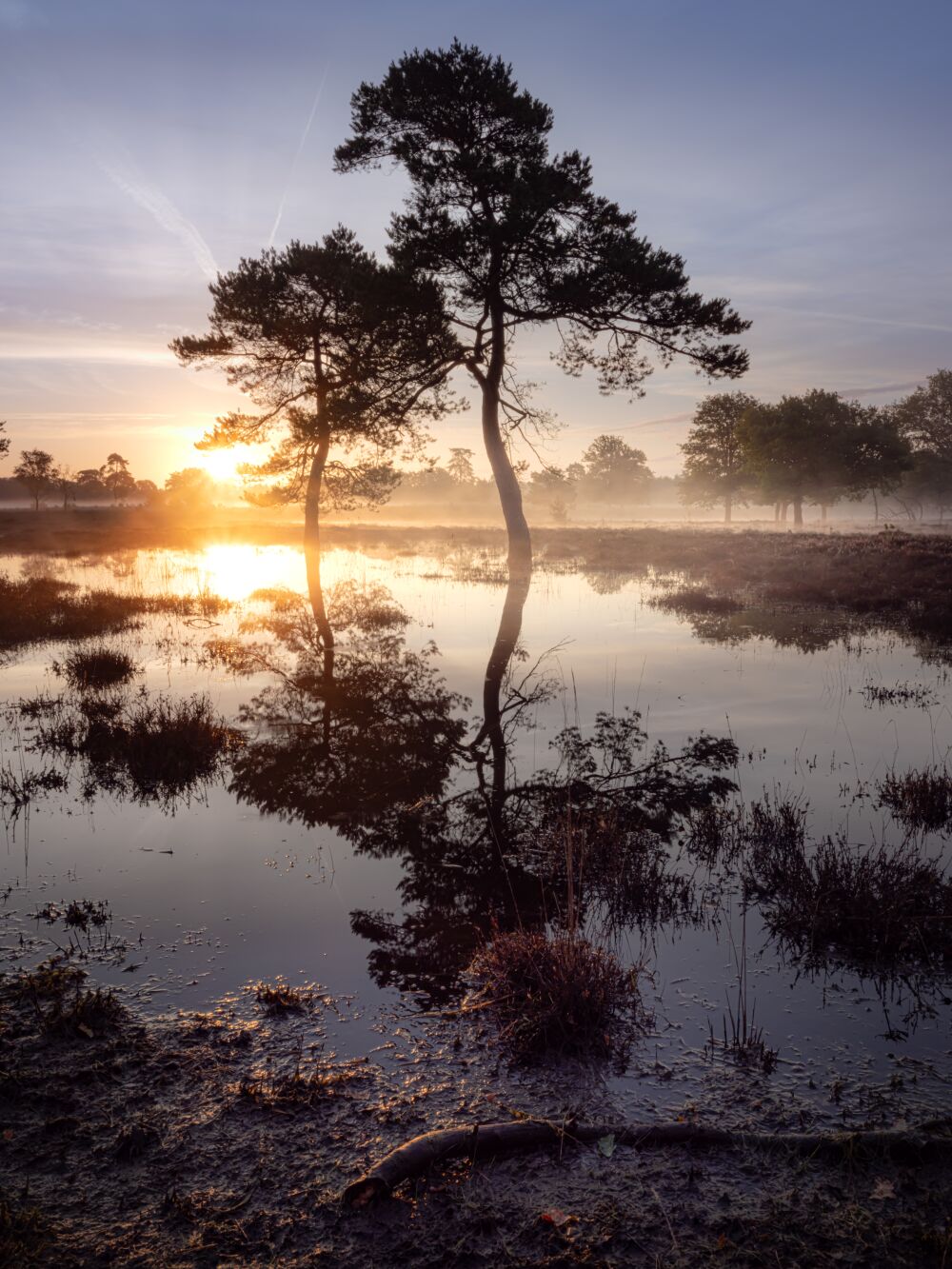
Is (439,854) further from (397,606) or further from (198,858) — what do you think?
(397,606)

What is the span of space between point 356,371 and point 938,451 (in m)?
84.8

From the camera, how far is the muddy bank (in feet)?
9.51

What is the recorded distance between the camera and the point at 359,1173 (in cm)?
324

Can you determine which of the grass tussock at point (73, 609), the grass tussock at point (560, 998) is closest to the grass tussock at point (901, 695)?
the grass tussock at point (560, 998)

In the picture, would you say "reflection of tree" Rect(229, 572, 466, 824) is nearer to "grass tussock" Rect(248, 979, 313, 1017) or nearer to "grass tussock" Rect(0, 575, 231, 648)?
"grass tussock" Rect(248, 979, 313, 1017)

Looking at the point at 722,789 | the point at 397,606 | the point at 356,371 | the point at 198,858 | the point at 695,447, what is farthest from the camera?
the point at 695,447

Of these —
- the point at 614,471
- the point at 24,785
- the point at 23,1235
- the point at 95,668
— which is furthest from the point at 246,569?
the point at 614,471

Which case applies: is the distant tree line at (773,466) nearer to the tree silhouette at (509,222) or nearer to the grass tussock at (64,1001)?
the tree silhouette at (509,222)

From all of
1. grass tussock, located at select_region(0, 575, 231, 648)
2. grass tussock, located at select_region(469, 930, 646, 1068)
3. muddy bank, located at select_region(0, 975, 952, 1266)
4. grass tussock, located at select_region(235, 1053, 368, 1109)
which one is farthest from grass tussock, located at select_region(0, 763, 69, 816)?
grass tussock, located at select_region(0, 575, 231, 648)

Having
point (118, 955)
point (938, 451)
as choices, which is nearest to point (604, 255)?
point (118, 955)

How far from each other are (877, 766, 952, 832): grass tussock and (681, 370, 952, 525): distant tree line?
6921 cm

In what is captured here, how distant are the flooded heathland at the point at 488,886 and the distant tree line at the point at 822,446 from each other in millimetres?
63387

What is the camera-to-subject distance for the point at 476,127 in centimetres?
2661

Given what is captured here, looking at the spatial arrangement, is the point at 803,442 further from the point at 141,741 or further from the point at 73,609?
the point at 141,741
